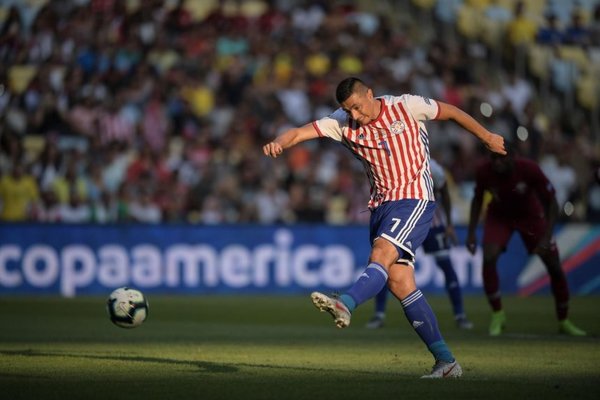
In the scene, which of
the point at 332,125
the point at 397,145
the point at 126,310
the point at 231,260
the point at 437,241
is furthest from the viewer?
the point at 231,260

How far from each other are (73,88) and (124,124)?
1.51 metres

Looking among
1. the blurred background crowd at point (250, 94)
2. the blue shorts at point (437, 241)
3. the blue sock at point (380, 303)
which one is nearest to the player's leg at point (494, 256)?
the blue shorts at point (437, 241)

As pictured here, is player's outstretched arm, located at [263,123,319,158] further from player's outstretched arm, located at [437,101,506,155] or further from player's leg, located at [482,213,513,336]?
player's leg, located at [482,213,513,336]

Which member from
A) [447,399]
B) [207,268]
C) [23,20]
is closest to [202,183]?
[207,268]

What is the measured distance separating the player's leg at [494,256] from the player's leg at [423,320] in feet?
17.5

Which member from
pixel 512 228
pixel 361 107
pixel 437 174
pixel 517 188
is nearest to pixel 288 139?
pixel 361 107

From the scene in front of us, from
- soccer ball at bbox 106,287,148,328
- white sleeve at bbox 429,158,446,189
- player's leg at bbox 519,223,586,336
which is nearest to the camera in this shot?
soccer ball at bbox 106,287,148,328

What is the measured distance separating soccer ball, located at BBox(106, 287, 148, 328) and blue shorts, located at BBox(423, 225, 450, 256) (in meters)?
6.24

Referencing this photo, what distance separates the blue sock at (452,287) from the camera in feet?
56.9

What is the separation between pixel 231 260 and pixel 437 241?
7473mm

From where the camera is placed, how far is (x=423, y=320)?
10.5m

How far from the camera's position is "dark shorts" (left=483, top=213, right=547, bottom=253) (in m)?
15.7

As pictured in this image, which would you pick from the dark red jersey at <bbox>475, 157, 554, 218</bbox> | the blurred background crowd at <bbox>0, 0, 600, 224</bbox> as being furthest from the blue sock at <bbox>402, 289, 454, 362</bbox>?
the blurred background crowd at <bbox>0, 0, 600, 224</bbox>

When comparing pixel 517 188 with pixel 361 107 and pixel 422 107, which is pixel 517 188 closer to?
pixel 422 107
